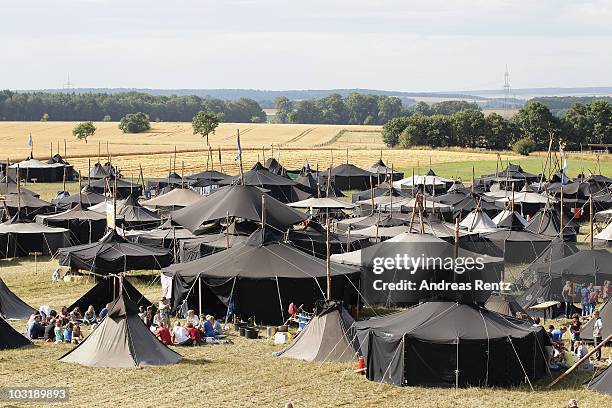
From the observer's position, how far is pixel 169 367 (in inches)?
910

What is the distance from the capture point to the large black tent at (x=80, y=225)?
4409 cm

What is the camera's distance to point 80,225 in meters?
44.3

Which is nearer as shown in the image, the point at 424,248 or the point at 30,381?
the point at 30,381

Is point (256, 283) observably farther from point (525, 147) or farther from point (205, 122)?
point (205, 122)

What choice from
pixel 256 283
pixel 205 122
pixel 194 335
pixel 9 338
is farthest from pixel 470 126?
pixel 9 338

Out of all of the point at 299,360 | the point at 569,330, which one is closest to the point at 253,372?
the point at 299,360

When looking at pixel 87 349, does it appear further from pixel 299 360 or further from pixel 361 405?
pixel 361 405

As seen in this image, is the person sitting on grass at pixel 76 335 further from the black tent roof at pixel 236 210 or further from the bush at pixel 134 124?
the bush at pixel 134 124

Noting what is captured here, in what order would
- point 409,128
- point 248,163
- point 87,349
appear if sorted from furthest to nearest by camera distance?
point 409,128, point 248,163, point 87,349

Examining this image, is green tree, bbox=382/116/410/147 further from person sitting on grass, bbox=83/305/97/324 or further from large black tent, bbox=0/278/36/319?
person sitting on grass, bbox=83/305/97/324

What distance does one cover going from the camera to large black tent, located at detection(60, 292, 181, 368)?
76.4 feet

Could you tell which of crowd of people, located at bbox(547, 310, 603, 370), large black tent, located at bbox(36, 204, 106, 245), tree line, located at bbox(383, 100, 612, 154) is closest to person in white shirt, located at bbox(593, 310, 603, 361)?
crowd of people, located at bbox(547, 310, 603, 370)

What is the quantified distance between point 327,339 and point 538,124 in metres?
87.8

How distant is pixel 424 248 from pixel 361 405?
11.9 metres
